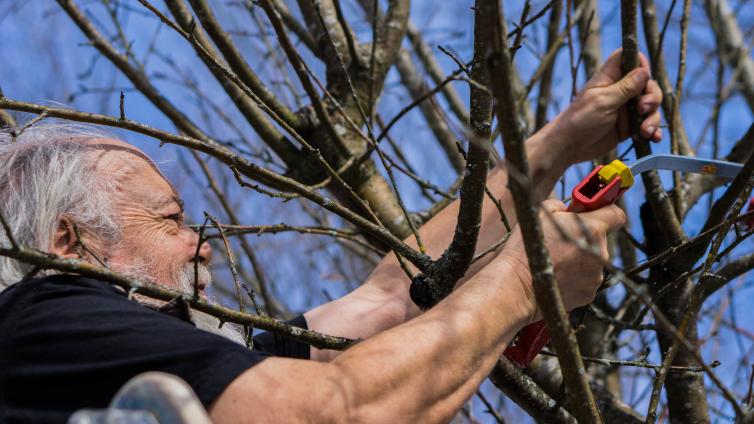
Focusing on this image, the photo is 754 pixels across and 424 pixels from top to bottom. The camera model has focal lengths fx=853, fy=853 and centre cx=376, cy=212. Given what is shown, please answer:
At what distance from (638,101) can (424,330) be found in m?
1.19

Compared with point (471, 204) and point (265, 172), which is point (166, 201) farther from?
point (471, 204)

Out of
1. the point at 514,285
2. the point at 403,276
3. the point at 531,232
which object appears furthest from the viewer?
the point at 403,276

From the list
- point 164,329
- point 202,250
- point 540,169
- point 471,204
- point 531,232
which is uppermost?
Result: point 540,169

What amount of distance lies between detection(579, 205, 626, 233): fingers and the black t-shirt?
747mm

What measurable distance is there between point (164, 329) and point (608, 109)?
145 cm

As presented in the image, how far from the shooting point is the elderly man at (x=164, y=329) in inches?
60.0

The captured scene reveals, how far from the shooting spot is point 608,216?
1.81m

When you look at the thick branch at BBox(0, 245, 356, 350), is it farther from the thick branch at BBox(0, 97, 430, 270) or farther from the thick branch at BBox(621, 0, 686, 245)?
the thick branch at BBox(621, 0, 686, 245)

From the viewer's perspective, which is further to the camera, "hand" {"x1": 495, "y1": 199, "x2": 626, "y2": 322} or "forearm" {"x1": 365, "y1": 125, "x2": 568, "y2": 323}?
"forearm" {"x1": 365, "y1": 125, "x2": 568, "y2": 323}

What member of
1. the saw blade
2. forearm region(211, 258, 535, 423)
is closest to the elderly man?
forearm region(211, 258, 535, 423)

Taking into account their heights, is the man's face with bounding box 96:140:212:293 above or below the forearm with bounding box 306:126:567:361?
below

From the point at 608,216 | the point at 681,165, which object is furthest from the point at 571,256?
the point at 681,165

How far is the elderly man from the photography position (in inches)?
60.0

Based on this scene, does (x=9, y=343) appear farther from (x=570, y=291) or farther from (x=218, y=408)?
(x=570, y=291)
